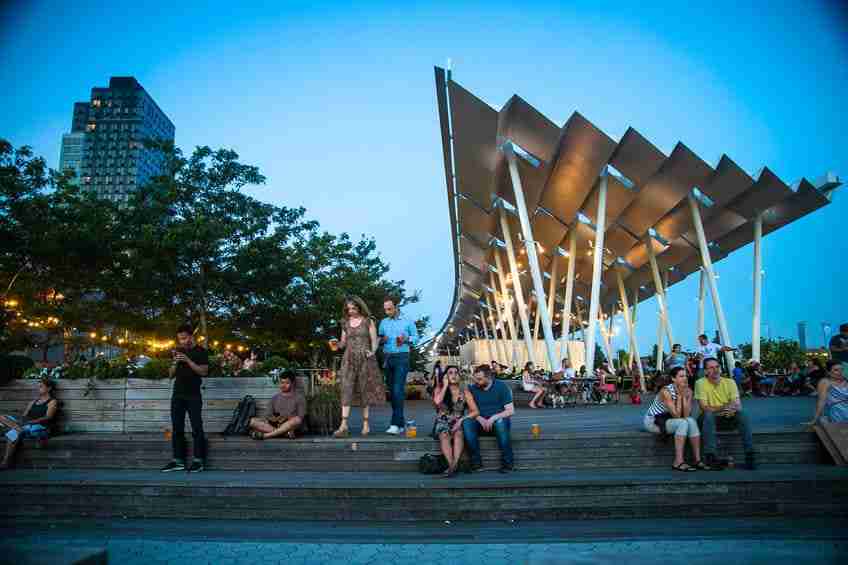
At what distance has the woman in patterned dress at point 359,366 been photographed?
22.8 ft

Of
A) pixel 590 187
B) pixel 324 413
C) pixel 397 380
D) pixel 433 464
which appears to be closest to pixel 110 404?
A: pixel 324 413

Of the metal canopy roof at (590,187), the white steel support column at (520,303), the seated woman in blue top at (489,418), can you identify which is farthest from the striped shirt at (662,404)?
the white steel support column at (520,303)

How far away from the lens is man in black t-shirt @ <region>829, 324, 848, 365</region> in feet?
25.6

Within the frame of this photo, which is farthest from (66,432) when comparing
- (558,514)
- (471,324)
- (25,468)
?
(471,324)

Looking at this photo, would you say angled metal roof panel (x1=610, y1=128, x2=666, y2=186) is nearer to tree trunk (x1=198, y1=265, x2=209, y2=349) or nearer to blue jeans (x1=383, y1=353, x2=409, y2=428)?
blue jeans (x1=383, y1=353, x2=409, y2=428)

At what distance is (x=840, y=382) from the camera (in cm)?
630

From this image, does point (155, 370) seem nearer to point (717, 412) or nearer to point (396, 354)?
point (396, 354)

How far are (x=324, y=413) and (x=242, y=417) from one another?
106 centimetres

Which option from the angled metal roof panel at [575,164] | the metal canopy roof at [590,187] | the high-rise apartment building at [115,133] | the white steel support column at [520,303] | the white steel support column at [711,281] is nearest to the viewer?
the angled metal roof panel at [575,164]

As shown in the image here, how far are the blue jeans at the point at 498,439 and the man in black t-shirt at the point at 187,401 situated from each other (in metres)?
3.04

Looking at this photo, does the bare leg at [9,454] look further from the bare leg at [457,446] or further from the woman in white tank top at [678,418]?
the woman in white tank top at [678,418]

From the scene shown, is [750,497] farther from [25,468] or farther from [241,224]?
[241,224]

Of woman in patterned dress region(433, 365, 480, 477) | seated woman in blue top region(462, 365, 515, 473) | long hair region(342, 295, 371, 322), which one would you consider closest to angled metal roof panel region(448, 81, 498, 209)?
long hair region(342, 295, 371, 322)

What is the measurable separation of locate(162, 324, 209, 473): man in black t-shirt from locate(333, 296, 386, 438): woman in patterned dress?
161 cm
